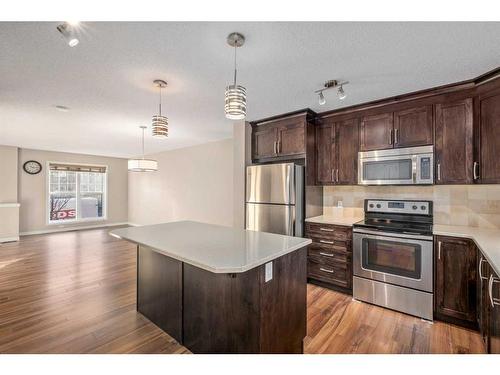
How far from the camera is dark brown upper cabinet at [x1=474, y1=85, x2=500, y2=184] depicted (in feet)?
7.11

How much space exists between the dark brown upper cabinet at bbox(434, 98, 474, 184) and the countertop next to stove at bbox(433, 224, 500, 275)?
1.66 feet

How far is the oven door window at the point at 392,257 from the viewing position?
2.42 meters

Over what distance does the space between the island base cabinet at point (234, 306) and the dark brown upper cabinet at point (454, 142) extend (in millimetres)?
1836

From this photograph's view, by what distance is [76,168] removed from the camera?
721 cm

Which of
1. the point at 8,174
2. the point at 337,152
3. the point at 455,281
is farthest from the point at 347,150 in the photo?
the point at 8,174

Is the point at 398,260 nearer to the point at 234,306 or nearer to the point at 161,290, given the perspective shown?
the point at 234,306

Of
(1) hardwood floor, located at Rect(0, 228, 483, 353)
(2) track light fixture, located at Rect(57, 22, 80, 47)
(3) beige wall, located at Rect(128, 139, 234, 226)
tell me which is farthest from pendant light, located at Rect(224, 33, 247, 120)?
(3) beige wall, located at Rect(128, 139, 234, 226)

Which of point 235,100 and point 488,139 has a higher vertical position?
point 235,100

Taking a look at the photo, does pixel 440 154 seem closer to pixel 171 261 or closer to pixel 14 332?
pixel 171 261

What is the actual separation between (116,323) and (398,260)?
2919 millimetres

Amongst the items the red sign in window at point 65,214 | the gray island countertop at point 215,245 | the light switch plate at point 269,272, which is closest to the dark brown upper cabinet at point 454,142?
the gray island countertop at point 215,245

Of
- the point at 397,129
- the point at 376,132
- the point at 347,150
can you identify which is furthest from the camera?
the point at 347,150

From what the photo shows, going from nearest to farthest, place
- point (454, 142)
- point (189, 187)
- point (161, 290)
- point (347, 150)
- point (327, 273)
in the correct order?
point (161, 290) < point (454, 142) < point (327, 273) < point (347, 150) < point (189, 187)

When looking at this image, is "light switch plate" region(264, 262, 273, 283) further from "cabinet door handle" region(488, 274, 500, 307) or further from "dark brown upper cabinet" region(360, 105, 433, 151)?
"dark brown upper cabinet" region(360, 105, 433, 151)
